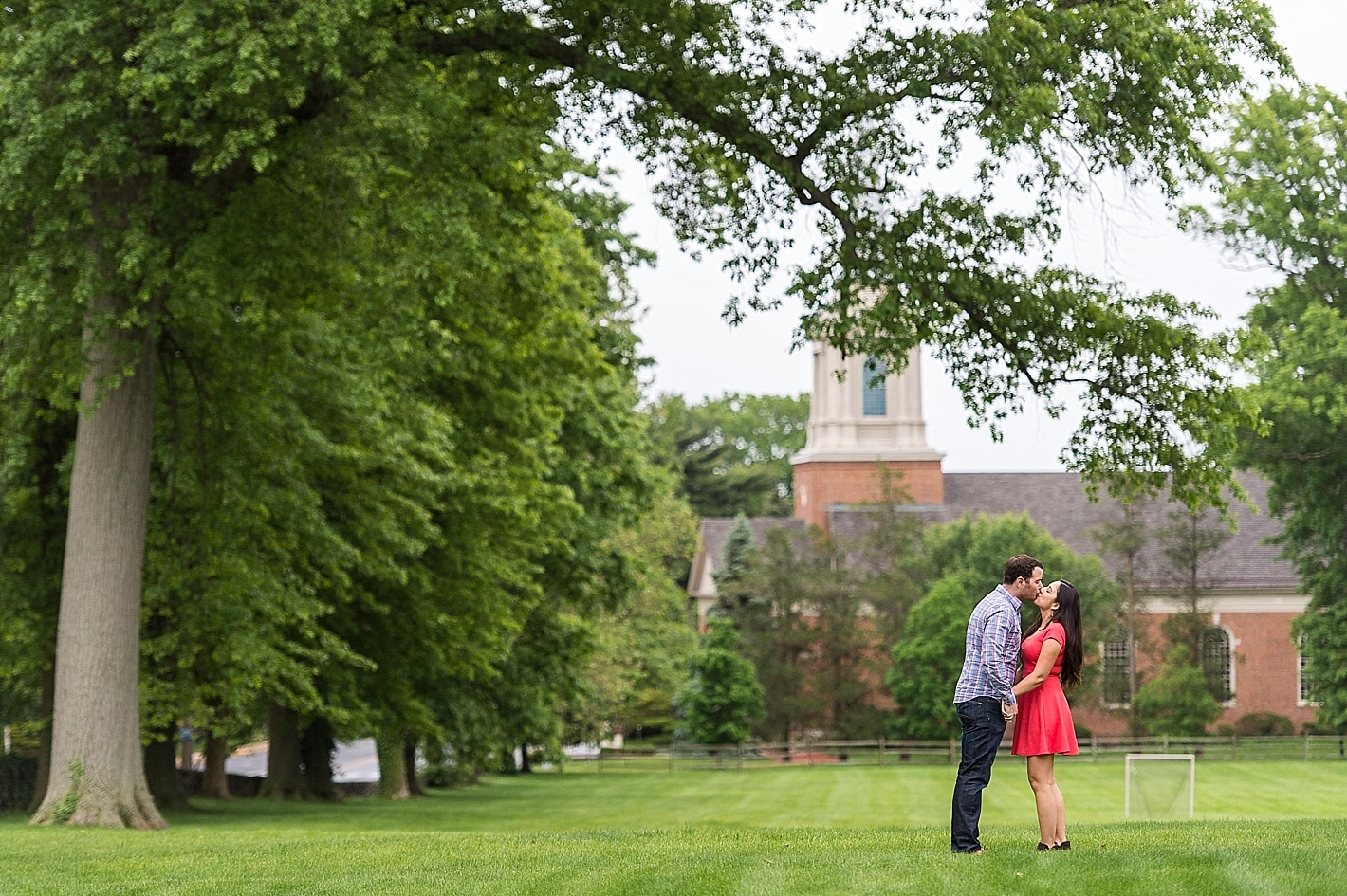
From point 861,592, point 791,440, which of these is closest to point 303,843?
point 861,592

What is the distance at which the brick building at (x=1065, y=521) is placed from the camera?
192ft

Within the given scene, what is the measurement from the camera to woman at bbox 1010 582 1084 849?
9328 mm

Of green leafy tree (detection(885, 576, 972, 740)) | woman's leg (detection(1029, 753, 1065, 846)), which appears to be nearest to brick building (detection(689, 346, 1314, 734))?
green leafy tree (detection(885, 576, 972, 740))

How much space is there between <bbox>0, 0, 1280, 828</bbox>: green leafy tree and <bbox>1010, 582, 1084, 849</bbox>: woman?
629cm

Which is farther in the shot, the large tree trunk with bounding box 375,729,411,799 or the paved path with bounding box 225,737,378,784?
the paved path with bounding box 225,737,378,784

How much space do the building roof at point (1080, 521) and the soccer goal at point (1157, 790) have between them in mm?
31544

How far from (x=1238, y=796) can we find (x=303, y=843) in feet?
89.0

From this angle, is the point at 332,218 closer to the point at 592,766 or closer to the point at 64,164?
the point at 64,164

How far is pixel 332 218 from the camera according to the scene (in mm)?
16578

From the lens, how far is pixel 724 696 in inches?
2164

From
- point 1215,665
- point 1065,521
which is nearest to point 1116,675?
point 1215,665

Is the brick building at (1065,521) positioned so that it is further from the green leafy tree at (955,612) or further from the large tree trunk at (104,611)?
the large tree trunk at (104,611)

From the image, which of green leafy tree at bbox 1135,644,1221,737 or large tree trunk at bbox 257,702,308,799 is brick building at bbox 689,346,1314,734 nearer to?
green leafy tree at bbox 1135,644,1221,737

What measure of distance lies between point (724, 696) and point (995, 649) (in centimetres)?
4610
